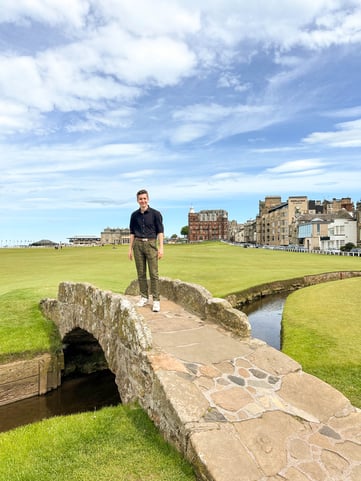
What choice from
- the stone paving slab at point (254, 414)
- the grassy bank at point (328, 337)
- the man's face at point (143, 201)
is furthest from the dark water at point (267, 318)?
the man's face at point (143, 201)

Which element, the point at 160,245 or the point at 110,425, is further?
the point at 160,245

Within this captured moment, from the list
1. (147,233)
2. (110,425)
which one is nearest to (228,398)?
(110,425)

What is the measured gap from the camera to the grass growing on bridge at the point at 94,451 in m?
5.14

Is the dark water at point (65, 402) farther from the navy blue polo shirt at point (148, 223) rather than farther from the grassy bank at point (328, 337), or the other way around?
the grassy bank at point (328, 337)

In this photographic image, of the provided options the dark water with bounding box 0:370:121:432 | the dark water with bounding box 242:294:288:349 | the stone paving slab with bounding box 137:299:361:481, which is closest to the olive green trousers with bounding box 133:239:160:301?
the stone paving slab with bounding box 137:299:361:481

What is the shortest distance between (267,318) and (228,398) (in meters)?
14.9

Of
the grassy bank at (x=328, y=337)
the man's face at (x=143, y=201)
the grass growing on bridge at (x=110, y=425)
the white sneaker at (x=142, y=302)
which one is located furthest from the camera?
the white sneaker at (x=142, y=302)

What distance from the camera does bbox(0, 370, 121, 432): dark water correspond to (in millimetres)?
10711

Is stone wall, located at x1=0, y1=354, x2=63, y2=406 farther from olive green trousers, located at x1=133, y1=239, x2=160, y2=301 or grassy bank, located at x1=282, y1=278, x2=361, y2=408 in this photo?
grassy bank, located at x1=282, y1=278, x2=361, y2=408

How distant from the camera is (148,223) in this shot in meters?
9.80

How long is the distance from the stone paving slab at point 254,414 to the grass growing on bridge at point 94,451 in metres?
0.67

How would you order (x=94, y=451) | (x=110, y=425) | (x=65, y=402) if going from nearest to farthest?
(x=94, y=451), (x=110, y=425), (x=65, y=402)

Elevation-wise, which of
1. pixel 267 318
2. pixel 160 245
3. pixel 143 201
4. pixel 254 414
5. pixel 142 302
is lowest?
pixel 267 318

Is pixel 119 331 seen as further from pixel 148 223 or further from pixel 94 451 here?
pixel 148 223
